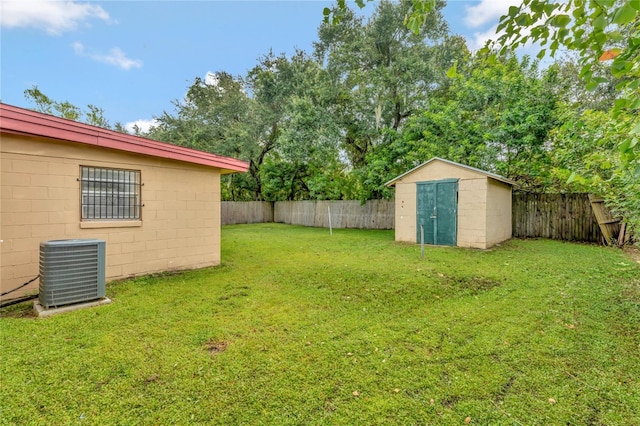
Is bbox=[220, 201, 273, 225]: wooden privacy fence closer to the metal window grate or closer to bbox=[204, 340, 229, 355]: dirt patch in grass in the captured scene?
the metal window grate

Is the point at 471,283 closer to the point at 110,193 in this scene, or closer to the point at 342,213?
the point at 110,193

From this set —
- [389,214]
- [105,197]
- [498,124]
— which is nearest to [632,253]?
[498,124]

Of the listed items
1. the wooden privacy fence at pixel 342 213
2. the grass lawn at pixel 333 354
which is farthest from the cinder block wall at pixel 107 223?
the wooden privacy fence at pixel 342 213

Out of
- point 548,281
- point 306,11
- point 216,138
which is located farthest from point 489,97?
point 216,138

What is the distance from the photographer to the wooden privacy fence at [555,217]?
9.16 metres

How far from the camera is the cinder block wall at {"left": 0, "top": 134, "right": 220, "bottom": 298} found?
378cm

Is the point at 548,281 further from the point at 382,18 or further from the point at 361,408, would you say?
the point at 382,18

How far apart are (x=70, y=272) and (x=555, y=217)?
12.7m

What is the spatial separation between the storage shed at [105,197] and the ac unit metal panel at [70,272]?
757 mm

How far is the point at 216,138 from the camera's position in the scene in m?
17.4

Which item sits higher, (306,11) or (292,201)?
(306,11)

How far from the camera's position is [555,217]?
32.1ft

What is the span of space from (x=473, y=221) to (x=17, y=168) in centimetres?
941

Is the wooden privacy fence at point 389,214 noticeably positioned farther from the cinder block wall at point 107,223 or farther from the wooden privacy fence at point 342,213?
the cinder block wall at point 107,223
